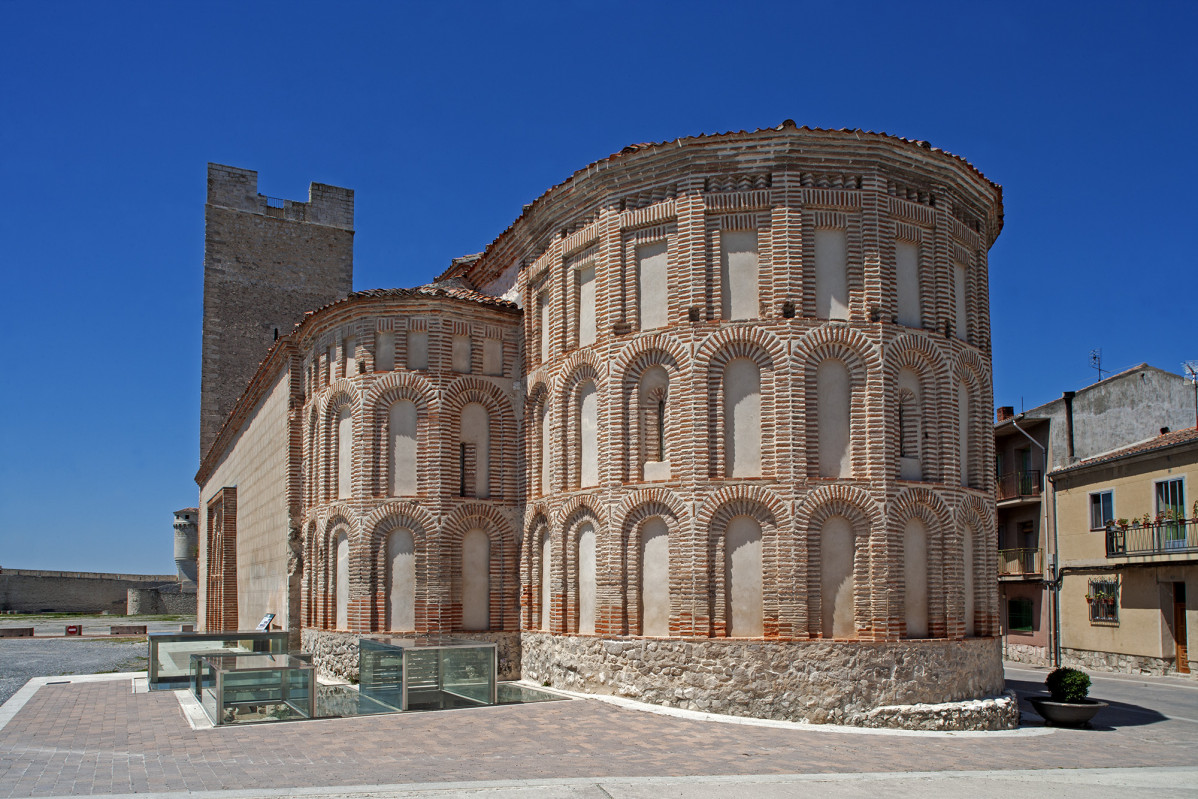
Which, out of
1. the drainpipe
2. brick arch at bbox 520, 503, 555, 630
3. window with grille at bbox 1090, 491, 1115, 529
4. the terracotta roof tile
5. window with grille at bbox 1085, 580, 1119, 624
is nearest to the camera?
brick arch at bbox 520, 503, 555, 630

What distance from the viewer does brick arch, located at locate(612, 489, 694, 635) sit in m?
14.9

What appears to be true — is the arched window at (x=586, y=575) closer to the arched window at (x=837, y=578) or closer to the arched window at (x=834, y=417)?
the arched window at (x=837, y=578)

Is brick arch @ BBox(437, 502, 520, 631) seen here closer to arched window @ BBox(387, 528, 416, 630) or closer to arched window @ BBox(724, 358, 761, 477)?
arched window @ BBox(387, 528, 416, 630)

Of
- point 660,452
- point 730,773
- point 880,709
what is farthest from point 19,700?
point 880,709

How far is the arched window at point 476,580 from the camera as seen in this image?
18.8 meters

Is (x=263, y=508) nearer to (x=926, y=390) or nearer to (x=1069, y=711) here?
(x=926, y=390)

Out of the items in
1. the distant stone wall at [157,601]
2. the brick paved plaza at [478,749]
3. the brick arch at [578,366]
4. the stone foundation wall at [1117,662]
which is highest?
the brick arch at [578,366]

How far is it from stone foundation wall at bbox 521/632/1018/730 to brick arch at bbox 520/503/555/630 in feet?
10.6

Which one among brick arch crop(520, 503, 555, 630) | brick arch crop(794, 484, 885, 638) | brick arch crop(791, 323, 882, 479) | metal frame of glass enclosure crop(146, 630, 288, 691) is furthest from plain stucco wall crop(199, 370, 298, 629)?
brick arch crop(791, 323, 882, 479)

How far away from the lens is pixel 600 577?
1573cm

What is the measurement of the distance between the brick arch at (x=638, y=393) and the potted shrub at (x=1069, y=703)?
6473mm

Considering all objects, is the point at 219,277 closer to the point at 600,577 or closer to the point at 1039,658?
the point at 600,577

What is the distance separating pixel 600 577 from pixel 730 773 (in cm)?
556

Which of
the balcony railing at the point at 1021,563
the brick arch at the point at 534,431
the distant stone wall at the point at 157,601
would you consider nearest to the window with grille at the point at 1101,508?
the balcony railing at the point at 1021,563
